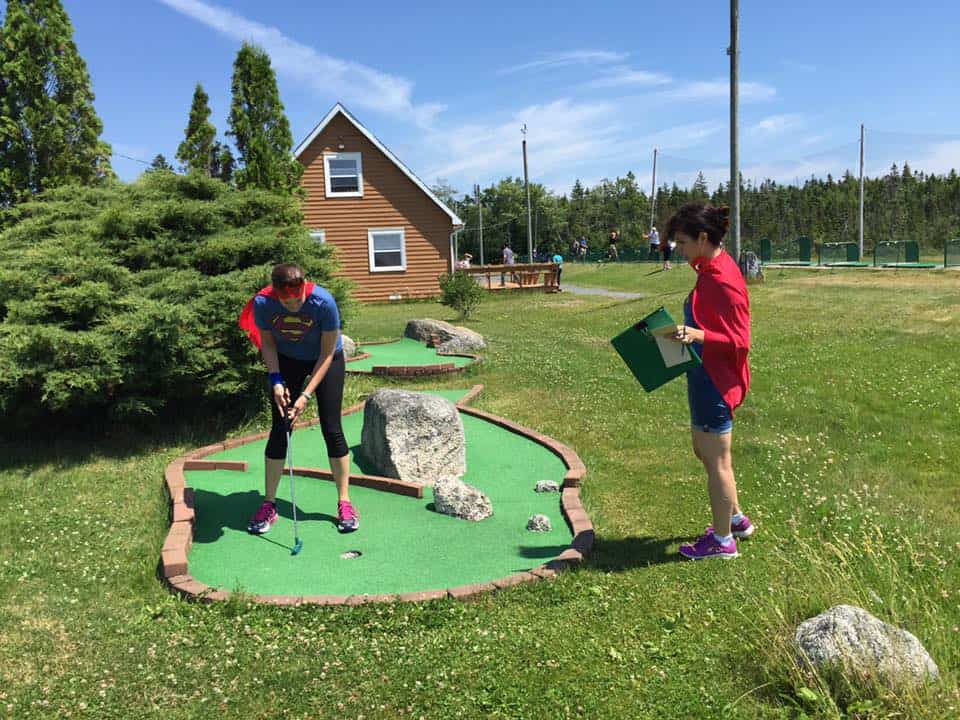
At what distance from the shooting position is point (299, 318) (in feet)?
15.9

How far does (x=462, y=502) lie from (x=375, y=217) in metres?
21.8

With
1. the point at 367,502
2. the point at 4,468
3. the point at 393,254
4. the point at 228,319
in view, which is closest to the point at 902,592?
the point at 367,502

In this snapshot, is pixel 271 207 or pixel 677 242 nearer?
pixel 677 242

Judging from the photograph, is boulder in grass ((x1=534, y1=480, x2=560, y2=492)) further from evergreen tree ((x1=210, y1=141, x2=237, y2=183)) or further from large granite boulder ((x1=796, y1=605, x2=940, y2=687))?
evergreen tree ((x1=210, y1=141, x2=237, y2=183))

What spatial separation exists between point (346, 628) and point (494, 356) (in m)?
8.31

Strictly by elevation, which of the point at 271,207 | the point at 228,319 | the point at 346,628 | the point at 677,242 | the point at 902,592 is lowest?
the point at 346,628

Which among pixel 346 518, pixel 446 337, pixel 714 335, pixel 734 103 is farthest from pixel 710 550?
pixel 734 103

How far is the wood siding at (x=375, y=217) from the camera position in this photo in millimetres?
25328

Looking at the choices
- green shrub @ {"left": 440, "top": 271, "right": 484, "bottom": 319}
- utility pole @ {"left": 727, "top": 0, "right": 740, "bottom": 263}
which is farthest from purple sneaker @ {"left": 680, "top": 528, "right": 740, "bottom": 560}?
utility pole @ {"left": 727, "top": 0, "right": 740, "bottom": 263}

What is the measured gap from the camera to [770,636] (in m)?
3.26

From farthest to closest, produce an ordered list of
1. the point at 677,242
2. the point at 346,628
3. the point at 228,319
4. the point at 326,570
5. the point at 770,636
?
the point at 228,319, the point at 326,570, the point at 677,242, the point at 346,628, the point at 770,636

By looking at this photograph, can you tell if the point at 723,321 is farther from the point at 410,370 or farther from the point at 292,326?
the point at 410,370

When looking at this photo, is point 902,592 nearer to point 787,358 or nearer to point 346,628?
point 346,628

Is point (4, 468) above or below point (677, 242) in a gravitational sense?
below
